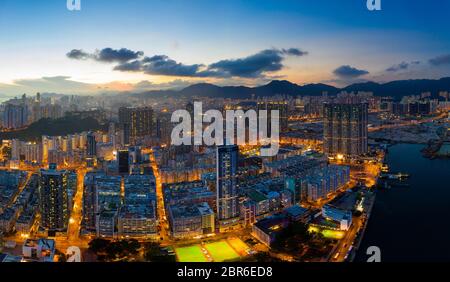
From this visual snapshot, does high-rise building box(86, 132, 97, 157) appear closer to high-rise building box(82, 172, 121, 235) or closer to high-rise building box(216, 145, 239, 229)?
high-rise building box(82, 172, 121, 235)

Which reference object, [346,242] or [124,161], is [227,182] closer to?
[346,242]

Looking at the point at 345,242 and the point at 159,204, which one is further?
the point at 159,204

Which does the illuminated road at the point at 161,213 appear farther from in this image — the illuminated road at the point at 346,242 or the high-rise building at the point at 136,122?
the high-rise building at the point at 136,122

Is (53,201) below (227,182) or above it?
below

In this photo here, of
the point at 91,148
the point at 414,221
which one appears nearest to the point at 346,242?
the point at 414,221

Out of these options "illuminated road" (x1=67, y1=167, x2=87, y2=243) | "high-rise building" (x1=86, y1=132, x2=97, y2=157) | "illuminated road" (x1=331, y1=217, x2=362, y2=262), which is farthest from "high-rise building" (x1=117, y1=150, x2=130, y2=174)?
"illuminated road" (x1=331, y1=217, x2=362, y2=262)
